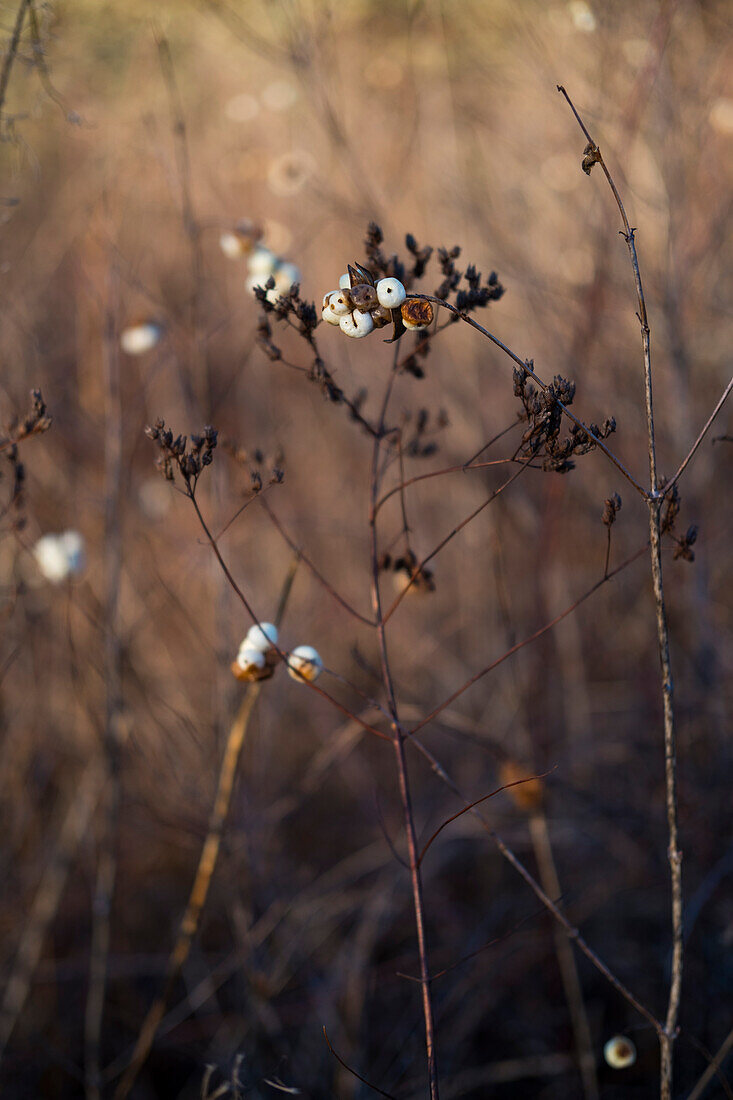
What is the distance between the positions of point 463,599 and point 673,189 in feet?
5.11

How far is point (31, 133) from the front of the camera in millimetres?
4742

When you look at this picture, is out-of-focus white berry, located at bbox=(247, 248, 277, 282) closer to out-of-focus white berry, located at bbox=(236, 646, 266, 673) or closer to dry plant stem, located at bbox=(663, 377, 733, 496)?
out-of-focus white berry, located at bbox=(236, 646, 266, 673)

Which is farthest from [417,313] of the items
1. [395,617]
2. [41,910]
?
[395,617]

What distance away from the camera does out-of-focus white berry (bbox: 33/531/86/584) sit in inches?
69.9

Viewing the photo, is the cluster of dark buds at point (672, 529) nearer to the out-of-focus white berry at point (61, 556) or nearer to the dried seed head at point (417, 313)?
the dried seed head at point (417, 313)

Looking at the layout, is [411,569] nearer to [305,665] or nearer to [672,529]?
[305,665]

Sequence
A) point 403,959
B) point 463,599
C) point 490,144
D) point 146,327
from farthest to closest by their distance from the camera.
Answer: point 490,144 < point 463,599 < point 403,959 < point 146,327

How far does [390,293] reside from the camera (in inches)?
34.1

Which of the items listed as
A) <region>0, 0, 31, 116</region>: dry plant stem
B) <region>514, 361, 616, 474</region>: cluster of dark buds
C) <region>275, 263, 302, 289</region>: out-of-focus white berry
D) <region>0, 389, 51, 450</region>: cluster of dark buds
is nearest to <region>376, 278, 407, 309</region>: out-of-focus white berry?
<region>514, 361, 616, 474</region>: cluster of dark buds

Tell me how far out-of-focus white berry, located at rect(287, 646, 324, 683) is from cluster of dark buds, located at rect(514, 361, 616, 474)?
412 mm

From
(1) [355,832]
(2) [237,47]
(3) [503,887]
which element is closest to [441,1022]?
(3) [503,887]

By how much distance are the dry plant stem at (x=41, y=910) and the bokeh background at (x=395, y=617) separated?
0.02 m

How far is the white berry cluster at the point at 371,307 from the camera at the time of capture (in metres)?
0.87

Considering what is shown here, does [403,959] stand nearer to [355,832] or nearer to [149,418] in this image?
[355,832]
